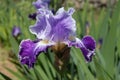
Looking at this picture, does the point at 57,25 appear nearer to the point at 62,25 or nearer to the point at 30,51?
the point at 62,25

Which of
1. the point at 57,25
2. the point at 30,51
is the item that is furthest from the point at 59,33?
the point at 30,51

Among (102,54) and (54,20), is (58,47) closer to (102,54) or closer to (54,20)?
(54,20)

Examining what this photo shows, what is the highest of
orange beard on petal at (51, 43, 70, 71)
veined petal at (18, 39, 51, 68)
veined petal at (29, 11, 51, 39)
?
veined petal at (29, 11, 51, 39)

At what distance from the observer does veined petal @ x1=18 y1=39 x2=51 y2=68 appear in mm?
1336

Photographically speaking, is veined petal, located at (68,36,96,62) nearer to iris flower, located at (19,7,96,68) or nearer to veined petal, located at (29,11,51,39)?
iris flower, located at (19,7,96,68)

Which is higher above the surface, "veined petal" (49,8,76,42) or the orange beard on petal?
"veined petal" (49,8,76,42)

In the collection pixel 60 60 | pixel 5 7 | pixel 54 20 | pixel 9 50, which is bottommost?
pixel 9 50

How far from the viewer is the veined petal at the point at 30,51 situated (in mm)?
1336

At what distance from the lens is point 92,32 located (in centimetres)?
229

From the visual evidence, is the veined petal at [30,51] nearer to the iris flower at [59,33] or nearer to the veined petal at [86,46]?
the iris flower at [59,33]

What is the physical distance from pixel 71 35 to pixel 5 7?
3027 mm

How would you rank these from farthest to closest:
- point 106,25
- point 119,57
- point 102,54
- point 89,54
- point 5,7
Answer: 1. point 5,7
2. point 106,25
3. point 119,57
4. point 102,54
5. point 89,54

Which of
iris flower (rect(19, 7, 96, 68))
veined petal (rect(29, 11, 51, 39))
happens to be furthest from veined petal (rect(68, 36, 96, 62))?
veined petal (rect(29, 11, 51, 39))

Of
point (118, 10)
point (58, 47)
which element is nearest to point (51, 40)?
point (58, 47)
